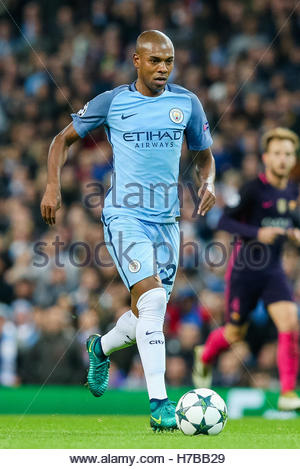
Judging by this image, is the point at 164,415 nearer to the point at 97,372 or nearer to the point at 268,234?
the point at 97,372

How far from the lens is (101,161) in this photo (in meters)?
14.6

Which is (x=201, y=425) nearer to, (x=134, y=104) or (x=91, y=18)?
(x=134, y=104)

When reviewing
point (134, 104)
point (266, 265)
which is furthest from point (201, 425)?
point (266, 265)

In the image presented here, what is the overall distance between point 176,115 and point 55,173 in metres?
0.94

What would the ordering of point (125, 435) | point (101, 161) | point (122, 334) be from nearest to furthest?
point (125, 435) → point (122, 334) → point (101, 161)

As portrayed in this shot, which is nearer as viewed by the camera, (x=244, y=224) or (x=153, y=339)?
(x=153, y=339)

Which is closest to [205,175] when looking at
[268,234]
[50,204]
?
[50,204]

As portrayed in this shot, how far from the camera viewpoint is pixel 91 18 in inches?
682

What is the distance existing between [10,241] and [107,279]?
1.93m

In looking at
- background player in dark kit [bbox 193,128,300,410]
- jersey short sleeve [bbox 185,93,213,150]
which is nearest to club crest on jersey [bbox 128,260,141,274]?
jersey short sleeve [bbox 185,93,213,150]

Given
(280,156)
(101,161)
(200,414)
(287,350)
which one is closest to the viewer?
(200,414)

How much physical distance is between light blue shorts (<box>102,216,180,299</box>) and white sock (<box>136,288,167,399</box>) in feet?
0.60

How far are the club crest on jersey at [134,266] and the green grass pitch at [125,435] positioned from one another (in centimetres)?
106
